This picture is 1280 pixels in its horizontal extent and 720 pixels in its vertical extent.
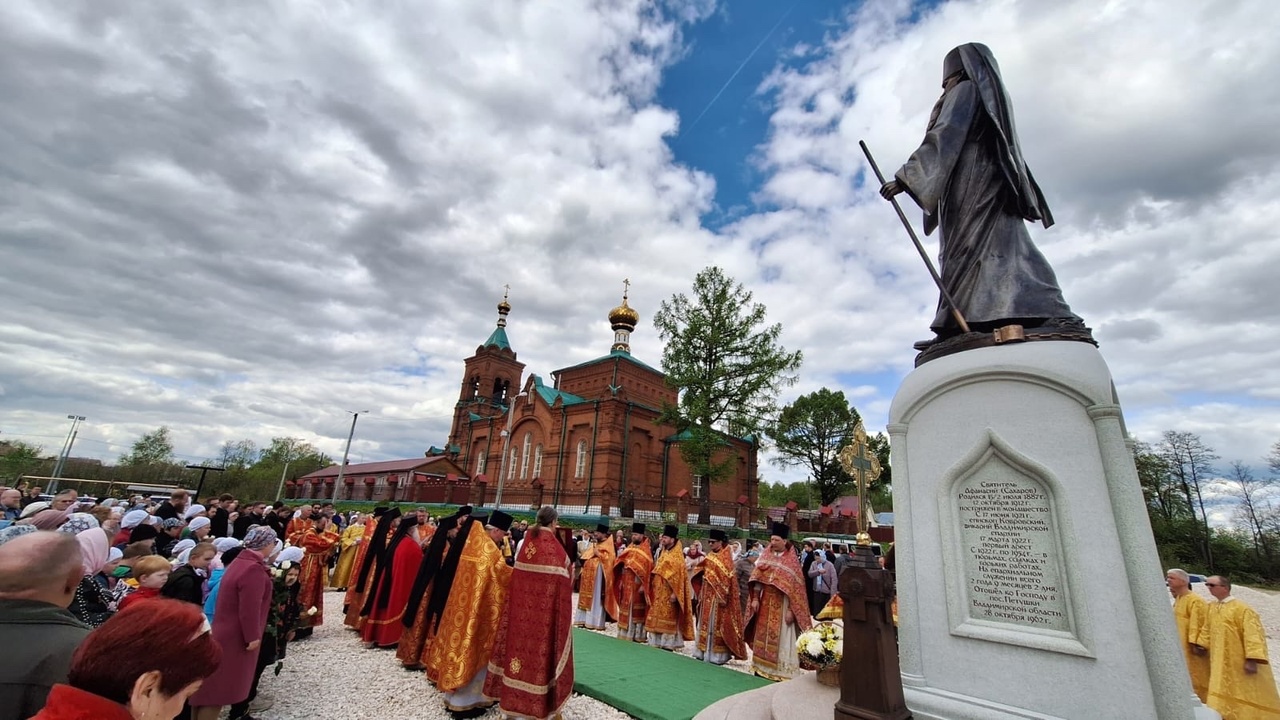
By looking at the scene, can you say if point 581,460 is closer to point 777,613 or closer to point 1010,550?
point 777,613

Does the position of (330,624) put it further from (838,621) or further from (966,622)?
(966,622)

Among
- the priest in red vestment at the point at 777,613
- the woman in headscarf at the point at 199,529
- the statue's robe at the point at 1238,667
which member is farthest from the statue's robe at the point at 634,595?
the statue's robe at the point at 1238,667

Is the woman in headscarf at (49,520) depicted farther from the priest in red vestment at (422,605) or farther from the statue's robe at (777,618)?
the statue's robe at (777,618)

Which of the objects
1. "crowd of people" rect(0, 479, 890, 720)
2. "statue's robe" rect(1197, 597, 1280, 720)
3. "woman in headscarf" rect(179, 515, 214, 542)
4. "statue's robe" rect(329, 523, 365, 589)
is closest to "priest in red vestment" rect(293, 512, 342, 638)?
"crowd of people" rect(0, 479, 890, 720)

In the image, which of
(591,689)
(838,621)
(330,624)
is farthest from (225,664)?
(330,624)

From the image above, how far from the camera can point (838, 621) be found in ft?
16.8

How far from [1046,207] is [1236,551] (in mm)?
38029

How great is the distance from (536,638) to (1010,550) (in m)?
3.88

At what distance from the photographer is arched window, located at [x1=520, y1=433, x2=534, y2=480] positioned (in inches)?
1277

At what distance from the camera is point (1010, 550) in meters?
3.32

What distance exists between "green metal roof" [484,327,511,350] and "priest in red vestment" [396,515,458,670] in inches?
1468

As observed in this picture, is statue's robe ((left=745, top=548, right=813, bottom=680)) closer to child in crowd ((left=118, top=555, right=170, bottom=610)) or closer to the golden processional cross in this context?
the golden processional cross

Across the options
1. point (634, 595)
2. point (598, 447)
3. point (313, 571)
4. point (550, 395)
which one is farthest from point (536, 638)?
point (550, 395)

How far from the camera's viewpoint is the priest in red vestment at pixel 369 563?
7.89 metres
